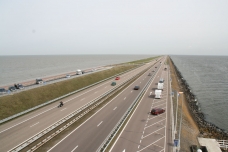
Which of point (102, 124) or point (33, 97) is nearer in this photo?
point (102, 124)

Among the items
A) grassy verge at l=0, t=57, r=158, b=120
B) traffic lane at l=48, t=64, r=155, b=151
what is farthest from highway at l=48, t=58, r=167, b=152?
grassy verge at l=0, t=57, r=158, b=120

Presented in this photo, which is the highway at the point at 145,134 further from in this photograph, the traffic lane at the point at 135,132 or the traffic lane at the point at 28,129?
the traffic lane at the point at 28,129

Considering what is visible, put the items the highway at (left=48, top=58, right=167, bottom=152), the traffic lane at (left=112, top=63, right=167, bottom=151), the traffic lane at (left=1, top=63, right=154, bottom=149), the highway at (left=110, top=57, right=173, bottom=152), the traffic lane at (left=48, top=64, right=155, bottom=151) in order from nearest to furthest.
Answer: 1. the highway at (left=110, top=57, right=173, bottom=152)
2. the highway at (left=48, top=58, right=167, bottom=152)
3. the traffic lane at (left=112, top=63, right=167, bottom=151)
4. the traffic lane at (left=48, top=64, right=155, bottom=151)
5. the traffic lane at (left=1, top=63, right=154, bottom=149)

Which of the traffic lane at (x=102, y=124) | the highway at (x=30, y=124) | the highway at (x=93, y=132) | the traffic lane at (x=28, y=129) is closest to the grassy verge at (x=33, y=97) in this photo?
the highway at (x=30, y=124)

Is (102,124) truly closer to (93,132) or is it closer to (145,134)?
(93,132)

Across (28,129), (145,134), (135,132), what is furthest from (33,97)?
(145,134)

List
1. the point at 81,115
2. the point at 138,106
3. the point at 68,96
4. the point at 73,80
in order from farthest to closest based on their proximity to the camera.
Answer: the point at 73,80
the point at 68,96
the point at 138,106
the point at 81,115

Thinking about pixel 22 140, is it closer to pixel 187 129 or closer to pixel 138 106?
pixel 138 106

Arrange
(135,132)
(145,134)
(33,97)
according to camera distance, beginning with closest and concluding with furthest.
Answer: (145,134), (135,132), (33,97)

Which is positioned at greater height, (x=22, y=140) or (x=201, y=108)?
(x=22, y=140)

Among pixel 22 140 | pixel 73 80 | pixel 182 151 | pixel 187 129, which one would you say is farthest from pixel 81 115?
pixel 73 80

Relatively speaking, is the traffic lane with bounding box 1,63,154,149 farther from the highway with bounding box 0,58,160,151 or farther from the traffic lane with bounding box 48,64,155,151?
→ the traffic lane with bounding box 48,64,155,151
